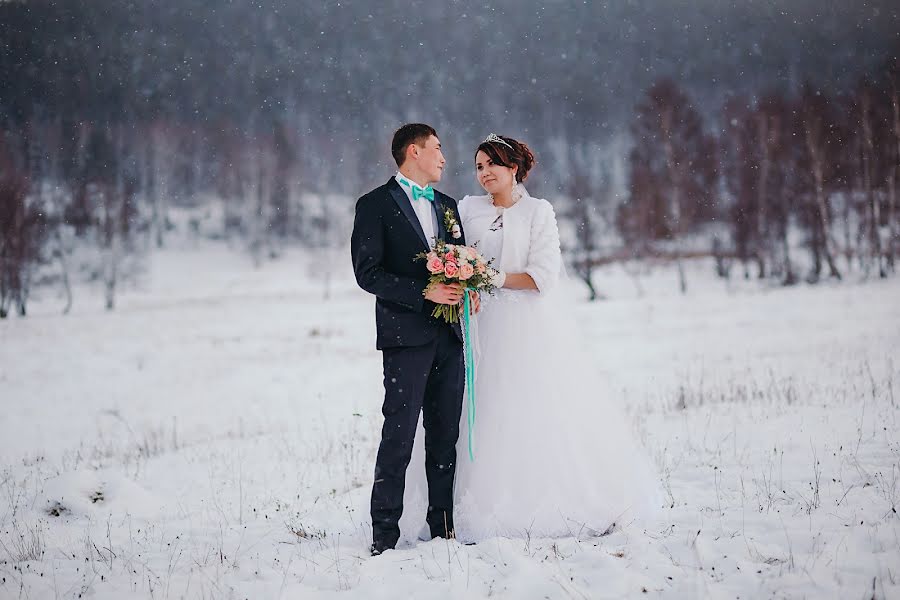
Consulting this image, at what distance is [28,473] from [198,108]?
5823 cm

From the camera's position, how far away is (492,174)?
4023mm

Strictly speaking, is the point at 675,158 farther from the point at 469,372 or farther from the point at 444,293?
the point at 444,293

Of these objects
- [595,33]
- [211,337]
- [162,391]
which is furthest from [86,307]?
[595,33]

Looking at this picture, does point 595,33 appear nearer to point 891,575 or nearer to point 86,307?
point 86,307

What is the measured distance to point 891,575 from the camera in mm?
2732

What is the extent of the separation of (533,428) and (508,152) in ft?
6.37

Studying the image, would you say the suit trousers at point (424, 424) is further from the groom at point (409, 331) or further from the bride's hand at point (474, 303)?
the bride's hand at point (474, 303)

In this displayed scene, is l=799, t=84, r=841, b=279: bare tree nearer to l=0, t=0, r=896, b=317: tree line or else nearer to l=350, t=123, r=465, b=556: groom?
l=0, t=0, r=896, b=317: tree line

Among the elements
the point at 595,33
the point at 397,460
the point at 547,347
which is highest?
the point at 595,33

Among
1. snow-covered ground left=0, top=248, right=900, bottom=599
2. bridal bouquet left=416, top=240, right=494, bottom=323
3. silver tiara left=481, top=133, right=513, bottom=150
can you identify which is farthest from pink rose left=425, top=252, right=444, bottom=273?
snow-covered ground left=0, top=248, right=900, bottom=599

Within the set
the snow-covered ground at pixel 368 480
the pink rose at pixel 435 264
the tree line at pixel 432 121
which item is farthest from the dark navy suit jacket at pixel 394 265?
the tree line at pixel 432 121

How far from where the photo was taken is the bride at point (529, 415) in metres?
3.69

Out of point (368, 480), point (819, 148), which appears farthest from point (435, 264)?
point (819, 148)

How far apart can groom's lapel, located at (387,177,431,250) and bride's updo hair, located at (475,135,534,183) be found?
67cm
